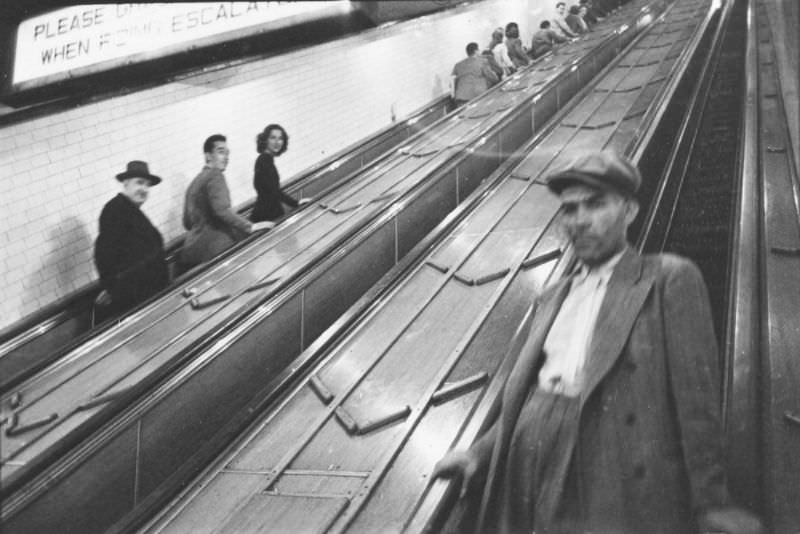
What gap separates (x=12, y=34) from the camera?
14.2 feet

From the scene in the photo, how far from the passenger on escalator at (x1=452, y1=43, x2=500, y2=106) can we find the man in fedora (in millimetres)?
6490

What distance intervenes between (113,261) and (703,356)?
136 inches

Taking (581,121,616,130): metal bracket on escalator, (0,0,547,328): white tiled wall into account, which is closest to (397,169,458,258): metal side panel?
(581,121,616,130): metal bracket on escalator

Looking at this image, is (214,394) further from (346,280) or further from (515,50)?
(515,50)

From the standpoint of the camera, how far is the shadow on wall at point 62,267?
15.7 feet

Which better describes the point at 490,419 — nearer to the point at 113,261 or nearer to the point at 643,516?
the point at 643,516

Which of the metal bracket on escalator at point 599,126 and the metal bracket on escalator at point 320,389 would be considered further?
the metal bracket on escalator at point 599,126

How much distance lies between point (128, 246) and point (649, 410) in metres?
3.32

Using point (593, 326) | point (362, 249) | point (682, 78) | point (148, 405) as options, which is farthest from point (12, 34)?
point (682, 78)

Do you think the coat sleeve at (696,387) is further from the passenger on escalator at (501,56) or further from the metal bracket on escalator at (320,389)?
the passenger on escalator at (501,56)

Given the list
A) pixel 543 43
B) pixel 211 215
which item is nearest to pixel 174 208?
pixel 211 215

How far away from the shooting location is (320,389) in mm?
2926

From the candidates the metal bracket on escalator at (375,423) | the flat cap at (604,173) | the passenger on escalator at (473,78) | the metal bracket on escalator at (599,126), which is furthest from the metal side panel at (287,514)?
the passenger on escalator at (473,78)

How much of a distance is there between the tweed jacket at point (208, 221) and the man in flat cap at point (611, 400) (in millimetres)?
3280
